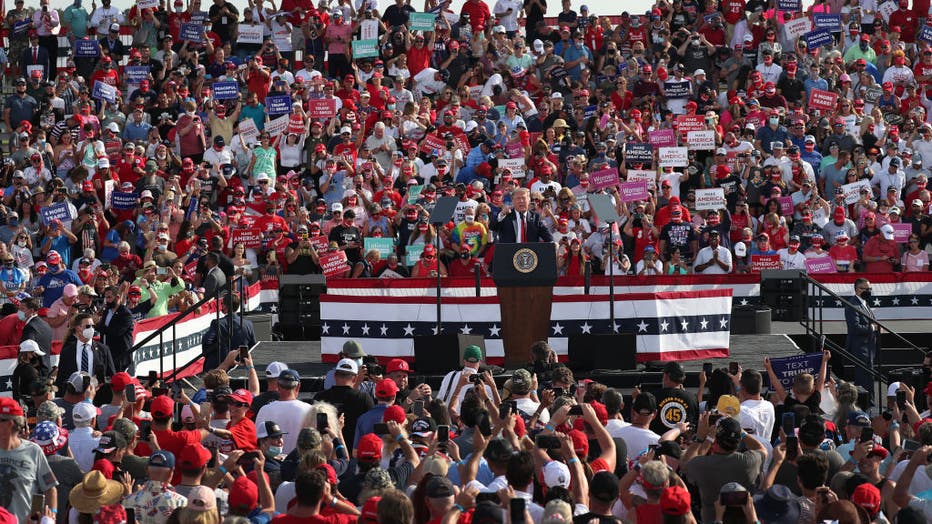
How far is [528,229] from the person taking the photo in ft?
69.6

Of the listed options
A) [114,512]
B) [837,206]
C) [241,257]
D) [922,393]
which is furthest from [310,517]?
[837,206]

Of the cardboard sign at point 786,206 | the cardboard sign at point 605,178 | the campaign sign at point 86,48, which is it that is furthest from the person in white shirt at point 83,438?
the campaign sign at point 86,48

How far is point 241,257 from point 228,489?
45.8 ft

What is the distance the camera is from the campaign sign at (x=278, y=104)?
28.0 metres

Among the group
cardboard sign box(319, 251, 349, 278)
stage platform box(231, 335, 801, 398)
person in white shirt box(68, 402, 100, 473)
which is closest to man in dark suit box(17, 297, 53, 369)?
stage platform box(231, 335, 801, 398)

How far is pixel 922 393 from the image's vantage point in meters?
16.9

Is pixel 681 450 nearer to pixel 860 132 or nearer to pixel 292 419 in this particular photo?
pixel 292 419

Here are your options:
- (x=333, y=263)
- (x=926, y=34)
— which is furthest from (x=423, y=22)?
(x=333, y=263)

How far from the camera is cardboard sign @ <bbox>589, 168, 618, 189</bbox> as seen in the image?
25.1 m

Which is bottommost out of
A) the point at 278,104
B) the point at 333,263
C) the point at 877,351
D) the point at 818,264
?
the point at 877,351

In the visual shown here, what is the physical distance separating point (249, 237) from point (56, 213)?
3089mm

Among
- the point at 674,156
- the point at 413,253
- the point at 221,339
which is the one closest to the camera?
the point at 221,339

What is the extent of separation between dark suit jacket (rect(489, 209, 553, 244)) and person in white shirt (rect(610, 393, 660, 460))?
30.7 feet

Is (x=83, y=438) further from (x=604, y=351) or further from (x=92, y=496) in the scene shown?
(x=604, y=351)
